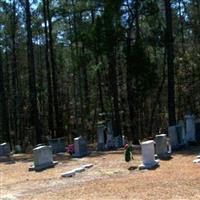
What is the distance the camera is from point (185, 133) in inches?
884

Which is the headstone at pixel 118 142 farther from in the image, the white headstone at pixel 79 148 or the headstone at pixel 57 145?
the white headstone at pixel 79 148

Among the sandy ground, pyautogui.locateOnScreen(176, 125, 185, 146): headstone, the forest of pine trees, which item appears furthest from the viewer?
the forest of pine trees

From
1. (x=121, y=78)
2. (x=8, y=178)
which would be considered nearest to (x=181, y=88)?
(x=121, y=78)

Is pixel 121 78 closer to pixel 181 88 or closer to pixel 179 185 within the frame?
pixel 181 88

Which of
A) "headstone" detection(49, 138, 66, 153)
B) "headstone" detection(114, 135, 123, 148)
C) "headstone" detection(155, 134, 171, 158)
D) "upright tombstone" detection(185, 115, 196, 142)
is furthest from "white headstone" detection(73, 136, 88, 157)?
"headstone" detection(155, 134, 171, 158)

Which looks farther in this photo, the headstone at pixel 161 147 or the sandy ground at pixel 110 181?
the headstone at pixel 161 147

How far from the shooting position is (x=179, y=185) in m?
13.0

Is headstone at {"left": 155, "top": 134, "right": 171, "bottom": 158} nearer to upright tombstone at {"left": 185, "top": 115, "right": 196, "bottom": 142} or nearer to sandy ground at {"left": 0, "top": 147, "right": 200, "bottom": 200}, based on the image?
sandy ground at {"left": 0, "top": 147, "right": 200, "bottom": 200}

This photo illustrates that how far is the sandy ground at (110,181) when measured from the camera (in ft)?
41.4

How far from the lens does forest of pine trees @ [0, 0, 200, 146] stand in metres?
29.7

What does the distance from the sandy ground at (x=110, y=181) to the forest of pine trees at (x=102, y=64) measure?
28.3 ft

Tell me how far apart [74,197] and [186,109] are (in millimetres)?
30640

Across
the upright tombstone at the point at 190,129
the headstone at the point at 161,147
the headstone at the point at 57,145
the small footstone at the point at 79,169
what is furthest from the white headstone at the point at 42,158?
the headstone at the point at 57,145

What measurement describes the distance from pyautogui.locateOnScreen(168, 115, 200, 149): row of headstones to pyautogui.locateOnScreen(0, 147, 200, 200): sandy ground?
1.05 meters
